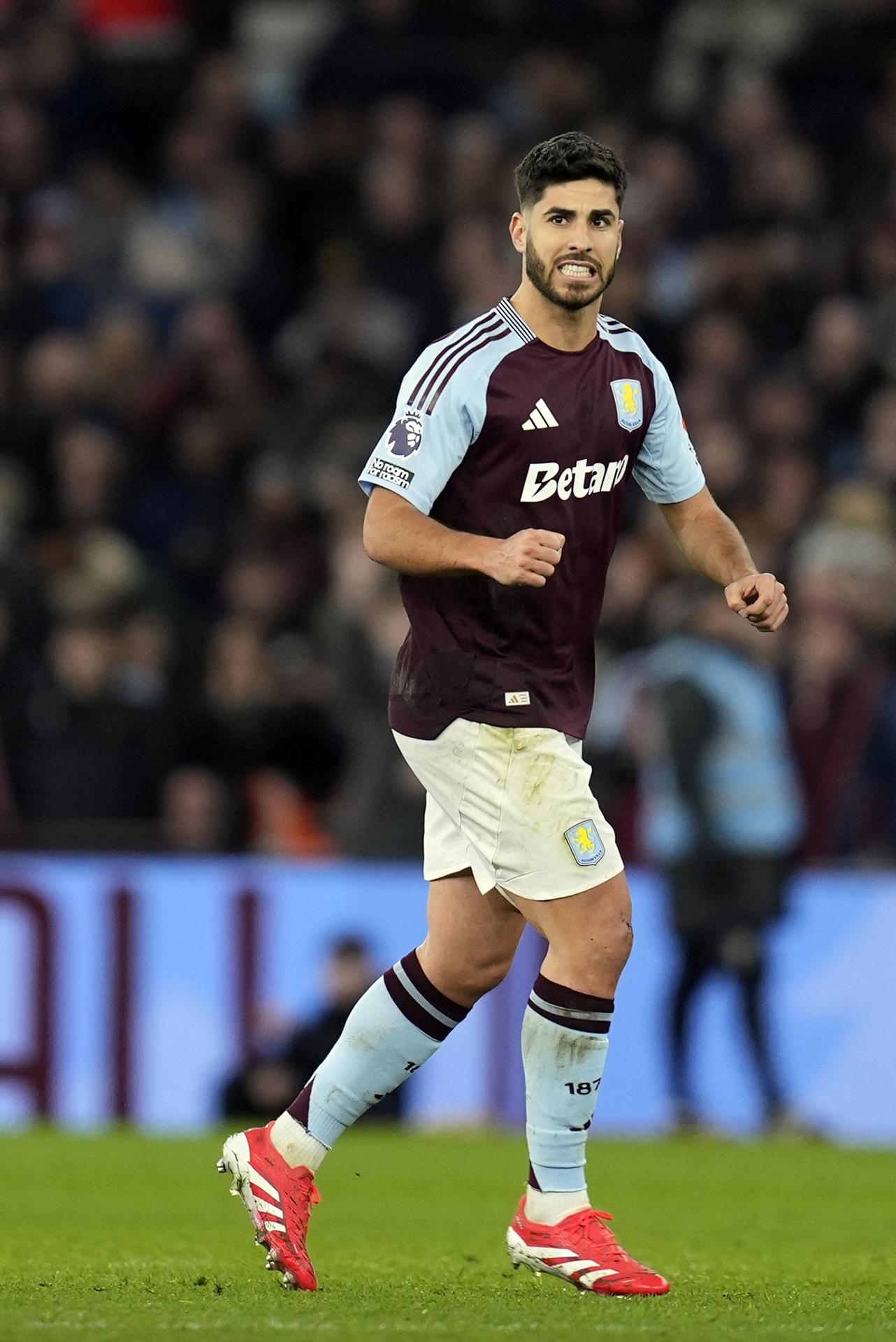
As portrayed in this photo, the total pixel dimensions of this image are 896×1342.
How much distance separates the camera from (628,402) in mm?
5492

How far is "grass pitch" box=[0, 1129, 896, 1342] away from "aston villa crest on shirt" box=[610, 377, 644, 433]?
1820 millimetres

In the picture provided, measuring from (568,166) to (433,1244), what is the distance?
110 inches

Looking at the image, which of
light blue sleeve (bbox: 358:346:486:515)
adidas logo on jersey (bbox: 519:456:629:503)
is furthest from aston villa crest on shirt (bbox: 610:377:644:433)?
light blue sleeve (bbox: 358:346:486:515)

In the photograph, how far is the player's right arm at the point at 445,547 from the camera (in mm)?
4965

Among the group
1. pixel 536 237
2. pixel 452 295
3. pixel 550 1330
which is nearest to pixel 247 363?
pixel 452 295

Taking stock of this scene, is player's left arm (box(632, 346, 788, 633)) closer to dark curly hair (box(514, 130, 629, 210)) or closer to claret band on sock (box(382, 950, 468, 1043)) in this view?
dark curly hair (box(514, 130, 629, 210))

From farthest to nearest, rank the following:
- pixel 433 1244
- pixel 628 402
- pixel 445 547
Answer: pixel 433 1244
pixel 628 402
pixel 445 547

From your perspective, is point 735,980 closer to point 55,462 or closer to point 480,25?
point 55,462

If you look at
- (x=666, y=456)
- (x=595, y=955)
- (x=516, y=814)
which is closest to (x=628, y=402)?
(x=666, y=456)

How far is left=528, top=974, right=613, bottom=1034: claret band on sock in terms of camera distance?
17.4 feet

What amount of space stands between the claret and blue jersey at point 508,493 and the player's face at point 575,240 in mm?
150

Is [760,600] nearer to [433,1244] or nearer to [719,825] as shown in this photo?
[433,1244]

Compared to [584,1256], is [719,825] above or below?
above

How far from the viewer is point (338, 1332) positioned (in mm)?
4520
